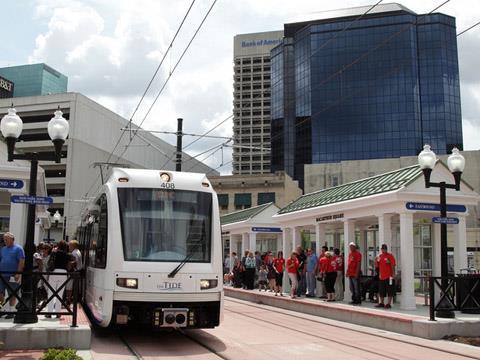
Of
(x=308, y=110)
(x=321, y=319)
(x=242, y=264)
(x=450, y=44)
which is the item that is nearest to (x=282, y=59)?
(x=308, y=110)

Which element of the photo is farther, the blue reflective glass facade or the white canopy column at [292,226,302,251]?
the blue reflective glass facade

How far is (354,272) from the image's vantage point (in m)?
17.3

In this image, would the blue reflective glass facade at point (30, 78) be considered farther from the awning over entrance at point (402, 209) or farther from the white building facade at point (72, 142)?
the awning over entrance at point (402, 209)

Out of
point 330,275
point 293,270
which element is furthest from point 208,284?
point 293,270

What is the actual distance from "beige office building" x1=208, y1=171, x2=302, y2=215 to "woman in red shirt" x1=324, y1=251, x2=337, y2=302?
60.4 meters

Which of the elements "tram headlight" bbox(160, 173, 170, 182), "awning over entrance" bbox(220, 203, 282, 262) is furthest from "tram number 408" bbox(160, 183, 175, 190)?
"awning over entrance" bbox(220, 203, 282, 262)

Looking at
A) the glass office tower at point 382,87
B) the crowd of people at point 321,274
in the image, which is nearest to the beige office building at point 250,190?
the glass office tower at point 382,87

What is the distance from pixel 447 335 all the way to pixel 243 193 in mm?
67678

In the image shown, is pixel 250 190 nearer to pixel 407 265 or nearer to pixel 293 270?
pixel 293 270

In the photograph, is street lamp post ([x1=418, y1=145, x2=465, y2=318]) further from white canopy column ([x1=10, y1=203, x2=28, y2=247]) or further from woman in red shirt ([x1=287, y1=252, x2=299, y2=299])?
white canopy column ([x1=10, y1=203, x2=28, y2=247])

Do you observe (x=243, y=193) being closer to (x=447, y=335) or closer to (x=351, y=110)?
(x=351, y=110)

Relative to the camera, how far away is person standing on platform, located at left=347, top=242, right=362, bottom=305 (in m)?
17.3

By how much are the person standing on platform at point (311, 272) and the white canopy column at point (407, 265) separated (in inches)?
167

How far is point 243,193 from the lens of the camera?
263 ft
